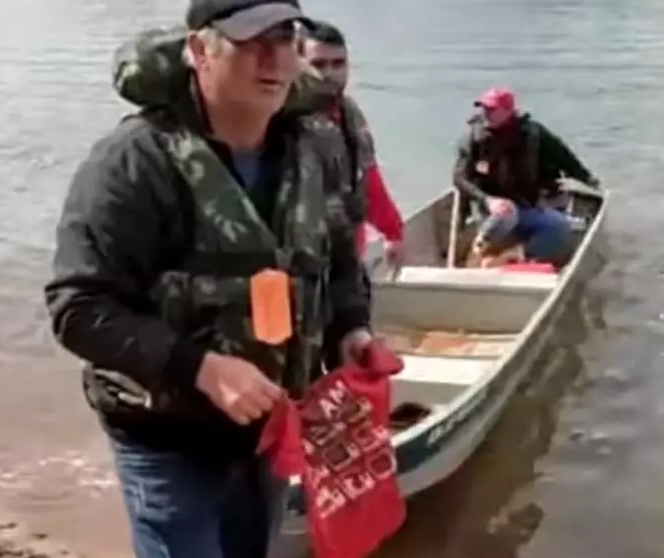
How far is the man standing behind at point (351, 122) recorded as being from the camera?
4465mm

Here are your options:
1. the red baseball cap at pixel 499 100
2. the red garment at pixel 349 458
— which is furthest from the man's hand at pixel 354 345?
the red baseball cap at pixel 499 100

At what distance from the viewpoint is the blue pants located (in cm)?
859

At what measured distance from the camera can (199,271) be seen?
2707mm

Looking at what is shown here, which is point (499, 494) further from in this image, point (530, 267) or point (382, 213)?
point (530, 267)

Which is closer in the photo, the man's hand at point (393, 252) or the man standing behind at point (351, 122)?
the man standing behind at point (351, 122)

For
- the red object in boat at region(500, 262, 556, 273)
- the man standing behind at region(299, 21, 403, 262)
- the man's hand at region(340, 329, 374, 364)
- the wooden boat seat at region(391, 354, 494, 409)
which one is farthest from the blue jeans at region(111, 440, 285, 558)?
the red object in boat at region(500, 262, 556, 273)

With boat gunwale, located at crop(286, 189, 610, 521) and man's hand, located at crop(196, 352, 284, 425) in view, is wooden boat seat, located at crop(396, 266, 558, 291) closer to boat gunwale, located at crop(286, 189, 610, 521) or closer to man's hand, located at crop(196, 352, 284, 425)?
boat gunwale, located at crop(286, 189, 610, 521)

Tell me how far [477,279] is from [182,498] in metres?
5.09

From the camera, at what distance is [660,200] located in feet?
41.3

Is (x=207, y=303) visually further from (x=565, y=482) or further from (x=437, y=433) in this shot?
(x=565, y=482)

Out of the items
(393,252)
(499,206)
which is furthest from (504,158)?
(393,252)

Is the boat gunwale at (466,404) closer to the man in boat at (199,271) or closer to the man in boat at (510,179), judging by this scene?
the man in boat at (510,179)

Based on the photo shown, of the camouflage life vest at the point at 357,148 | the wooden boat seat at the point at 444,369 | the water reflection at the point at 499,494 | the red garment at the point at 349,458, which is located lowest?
the water reflection at the point at 499,494

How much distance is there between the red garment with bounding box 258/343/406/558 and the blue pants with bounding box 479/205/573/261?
5453mm
